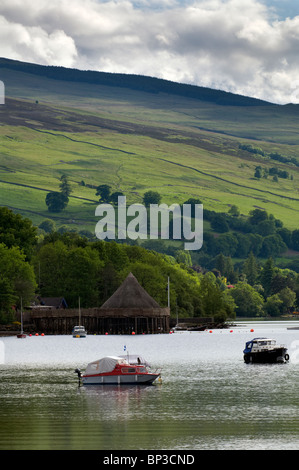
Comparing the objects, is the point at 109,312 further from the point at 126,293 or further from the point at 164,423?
the point at 164,423

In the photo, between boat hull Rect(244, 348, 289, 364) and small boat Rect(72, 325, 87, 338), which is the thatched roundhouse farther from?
boat hull Rect(244, 348, 289, 364)

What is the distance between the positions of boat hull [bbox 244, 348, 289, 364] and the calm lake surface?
1.47m

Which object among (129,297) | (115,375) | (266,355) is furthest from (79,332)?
(115,375)

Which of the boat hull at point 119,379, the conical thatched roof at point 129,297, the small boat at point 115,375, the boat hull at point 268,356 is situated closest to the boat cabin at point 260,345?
the boat hull at point 268,356

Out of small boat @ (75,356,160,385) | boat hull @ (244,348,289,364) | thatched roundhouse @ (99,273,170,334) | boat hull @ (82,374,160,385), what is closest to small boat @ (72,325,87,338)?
thatched roundhouse @ (99,273,170,334)

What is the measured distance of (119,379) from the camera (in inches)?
2808

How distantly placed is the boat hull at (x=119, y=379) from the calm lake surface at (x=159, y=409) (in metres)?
1.22

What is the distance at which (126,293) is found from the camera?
589ft

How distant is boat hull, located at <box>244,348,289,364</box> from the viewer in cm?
9344

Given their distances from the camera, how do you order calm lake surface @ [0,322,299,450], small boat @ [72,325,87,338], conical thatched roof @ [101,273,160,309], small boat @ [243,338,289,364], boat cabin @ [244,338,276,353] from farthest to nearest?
conical thatched roof @ [101,273,160,309] < small boat @ [72,325,87,338] < boat cabin @ [244,338,276,353] < small boat @ [243,338,289,364] < calm lake surface @ [0,322,299,450]

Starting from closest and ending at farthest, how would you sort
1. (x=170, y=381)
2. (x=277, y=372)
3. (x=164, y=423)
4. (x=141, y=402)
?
(x=164, y=423), (x=141, y=402), (x=170, y=381), (x=277, y=372)

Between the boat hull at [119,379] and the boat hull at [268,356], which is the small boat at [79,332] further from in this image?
the boat hull at [119,379]

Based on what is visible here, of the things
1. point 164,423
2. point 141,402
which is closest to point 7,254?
point 141,402

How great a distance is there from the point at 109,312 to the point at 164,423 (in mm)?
130227
